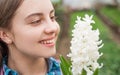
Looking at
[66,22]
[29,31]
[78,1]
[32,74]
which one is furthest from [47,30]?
[78,1]

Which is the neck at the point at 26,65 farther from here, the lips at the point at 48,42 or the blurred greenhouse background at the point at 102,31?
the blurred greenhouse background at the point at 102,31

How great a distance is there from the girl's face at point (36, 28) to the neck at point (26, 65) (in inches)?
4.3

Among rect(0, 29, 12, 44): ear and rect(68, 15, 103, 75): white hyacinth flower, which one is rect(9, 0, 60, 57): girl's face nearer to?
rect(0, 29, 12, 44): ear

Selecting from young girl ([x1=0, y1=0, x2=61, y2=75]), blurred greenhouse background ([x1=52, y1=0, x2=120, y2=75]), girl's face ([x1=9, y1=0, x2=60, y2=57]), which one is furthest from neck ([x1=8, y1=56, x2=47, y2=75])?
blurred greenhouse background ([x1=52, y1=0, x2=120, y2=75])

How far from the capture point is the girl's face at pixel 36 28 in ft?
7.94

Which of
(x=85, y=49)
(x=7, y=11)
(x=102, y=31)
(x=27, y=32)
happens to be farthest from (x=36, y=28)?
(x=102, y=31)

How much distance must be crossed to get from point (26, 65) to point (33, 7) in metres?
0.34

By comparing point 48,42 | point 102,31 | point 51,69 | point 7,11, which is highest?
point 102,31

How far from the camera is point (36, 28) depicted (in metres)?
2.42

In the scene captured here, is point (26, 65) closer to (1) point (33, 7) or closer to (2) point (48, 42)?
(2) point (48, 42)

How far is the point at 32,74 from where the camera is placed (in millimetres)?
2609

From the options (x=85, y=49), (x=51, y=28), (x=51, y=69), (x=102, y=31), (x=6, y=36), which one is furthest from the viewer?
(x=102, y=31)

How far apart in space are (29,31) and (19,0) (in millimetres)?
165

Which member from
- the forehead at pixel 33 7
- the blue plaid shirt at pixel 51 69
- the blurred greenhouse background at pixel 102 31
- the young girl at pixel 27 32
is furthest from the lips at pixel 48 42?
the blurred greenhouse background at pixel 102 31
